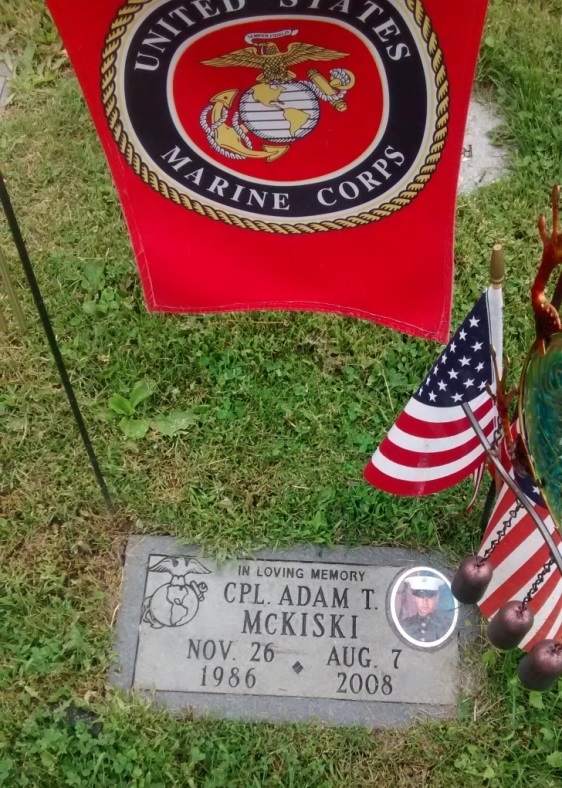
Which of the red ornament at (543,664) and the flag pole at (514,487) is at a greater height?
the flag pole at (514,487)

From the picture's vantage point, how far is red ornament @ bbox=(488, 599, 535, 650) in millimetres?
1983

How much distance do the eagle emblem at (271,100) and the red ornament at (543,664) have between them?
142 centimetres

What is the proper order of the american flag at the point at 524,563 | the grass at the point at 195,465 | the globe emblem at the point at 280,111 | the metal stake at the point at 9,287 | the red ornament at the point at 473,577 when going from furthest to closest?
the grass at the point at 195,465 < the american flag at the point at 524,563 < the metal stake at the point at 9,287 < the red ornament at the point at 473,577 < the globe emblem at the point at 280,111

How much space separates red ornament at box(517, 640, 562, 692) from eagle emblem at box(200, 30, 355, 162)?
1418mm

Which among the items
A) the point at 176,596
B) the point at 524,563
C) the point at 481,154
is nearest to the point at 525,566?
the point at 524,563

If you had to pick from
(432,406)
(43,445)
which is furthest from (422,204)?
(43,445)

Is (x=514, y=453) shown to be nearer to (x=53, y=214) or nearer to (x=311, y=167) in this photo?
(x=311, y=167)

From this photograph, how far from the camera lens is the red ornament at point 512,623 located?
6.51ft

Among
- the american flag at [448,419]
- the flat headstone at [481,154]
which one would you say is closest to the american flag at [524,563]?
the american flag at [448,419]

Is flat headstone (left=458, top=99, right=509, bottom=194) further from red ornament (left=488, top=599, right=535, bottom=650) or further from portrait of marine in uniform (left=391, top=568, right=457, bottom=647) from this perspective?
red ornament (left=488, top=599, right=535, bottom=650)

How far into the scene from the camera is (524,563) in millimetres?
2494

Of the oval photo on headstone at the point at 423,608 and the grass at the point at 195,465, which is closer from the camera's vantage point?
the grass at the point at 195,465

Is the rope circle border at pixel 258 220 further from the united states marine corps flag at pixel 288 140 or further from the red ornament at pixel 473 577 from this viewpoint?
the red ornament at pixel 473 577

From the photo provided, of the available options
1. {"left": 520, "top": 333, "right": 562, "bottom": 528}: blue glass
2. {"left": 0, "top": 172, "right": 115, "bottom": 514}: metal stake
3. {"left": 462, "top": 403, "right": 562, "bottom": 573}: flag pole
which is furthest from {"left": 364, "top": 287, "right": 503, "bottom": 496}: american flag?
{"left": 0, "top": 172, "right": 115, "bottom": 514}: metal stake
